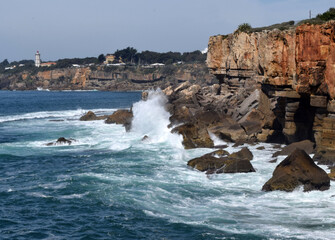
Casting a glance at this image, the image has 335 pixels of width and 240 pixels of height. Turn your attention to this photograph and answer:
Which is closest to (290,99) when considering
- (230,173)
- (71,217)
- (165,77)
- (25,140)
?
(230,173)

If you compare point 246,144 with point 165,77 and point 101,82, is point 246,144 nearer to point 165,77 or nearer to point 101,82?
point 165,77

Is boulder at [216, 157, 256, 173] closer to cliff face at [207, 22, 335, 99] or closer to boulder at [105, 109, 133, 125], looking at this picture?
cliff face at [207, 22, 335, 99]

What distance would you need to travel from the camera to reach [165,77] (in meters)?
172

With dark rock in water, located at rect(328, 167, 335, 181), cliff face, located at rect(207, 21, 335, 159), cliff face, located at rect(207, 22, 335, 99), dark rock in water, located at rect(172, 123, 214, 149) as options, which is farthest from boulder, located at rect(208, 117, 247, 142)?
dark rock in water, located at rect(328, 167, 335, 181)

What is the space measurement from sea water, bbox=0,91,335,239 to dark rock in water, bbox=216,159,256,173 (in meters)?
0.39

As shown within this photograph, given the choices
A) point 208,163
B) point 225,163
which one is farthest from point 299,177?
point 208,163

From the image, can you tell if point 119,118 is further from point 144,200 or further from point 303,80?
point 144,200

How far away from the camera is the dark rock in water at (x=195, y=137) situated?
1231 inches

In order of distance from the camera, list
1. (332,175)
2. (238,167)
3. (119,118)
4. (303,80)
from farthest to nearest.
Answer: (119,118)
(303,80)
(238,167)
(332,175)

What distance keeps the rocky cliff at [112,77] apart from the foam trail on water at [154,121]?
10815cm

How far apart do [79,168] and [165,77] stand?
146821mm

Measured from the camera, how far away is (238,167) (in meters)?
23.8

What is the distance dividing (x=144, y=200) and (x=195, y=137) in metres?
12.2

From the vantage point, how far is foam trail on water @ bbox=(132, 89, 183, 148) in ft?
117
